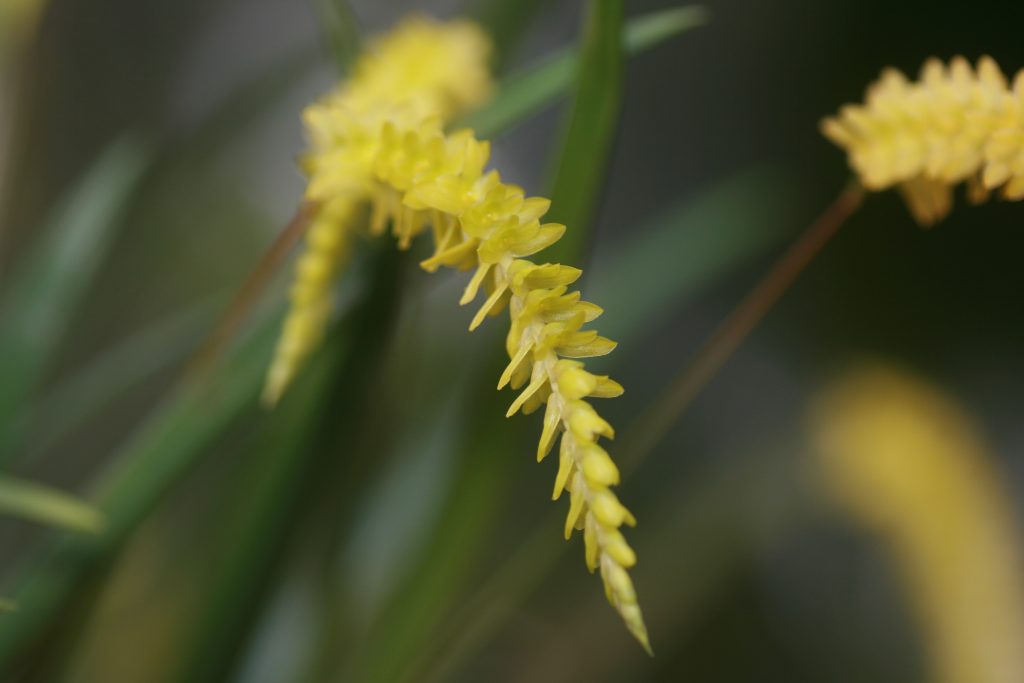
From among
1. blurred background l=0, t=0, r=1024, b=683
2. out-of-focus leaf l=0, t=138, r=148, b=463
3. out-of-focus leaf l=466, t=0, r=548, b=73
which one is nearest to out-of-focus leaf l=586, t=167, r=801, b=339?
blurred background l=0, t=0, r=1024, b=683

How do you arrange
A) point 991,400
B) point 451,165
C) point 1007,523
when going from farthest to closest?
point 991,400 < point 1007,523 < point 451,165

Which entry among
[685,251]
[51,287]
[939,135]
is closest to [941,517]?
[685,251]

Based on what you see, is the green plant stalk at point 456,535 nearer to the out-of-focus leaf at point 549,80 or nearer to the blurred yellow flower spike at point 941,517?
Result: the out-of-focus leaf at point 549,80

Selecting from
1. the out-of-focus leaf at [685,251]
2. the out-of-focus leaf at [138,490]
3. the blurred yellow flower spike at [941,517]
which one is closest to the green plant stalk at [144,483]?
the out-of-focus leaf at [138,490]

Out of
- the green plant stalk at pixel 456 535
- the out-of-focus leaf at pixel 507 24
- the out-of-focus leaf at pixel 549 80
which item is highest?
the out-of-focus leaf at pixel 507 24

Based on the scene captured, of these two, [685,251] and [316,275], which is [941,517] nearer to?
[685,251]

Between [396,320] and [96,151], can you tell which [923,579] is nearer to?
[396,320]

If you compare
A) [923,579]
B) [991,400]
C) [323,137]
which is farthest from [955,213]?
[323,137]
